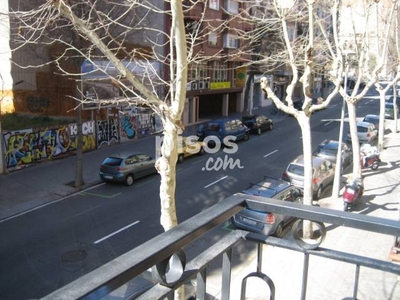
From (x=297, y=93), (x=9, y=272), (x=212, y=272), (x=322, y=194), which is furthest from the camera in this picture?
(x=297, y=93)

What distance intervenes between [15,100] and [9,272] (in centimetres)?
1809

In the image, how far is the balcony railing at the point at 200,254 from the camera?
141cm

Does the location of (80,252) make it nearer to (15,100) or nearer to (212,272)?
(212,272)

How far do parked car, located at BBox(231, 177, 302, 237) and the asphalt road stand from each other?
8.88 feet

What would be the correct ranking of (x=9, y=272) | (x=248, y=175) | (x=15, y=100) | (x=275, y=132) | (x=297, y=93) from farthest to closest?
(x=297, y=93) < (x=275, y=132) < (x=15, y=100) < (x=248, y=175) < (x=9, y=272)

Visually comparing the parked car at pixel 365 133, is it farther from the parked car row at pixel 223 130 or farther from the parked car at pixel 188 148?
the parked car at pixel 188 148

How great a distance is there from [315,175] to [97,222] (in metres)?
9.14

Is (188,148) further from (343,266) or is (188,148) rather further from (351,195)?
(343,266)

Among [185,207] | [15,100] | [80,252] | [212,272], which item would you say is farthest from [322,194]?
[15,100]

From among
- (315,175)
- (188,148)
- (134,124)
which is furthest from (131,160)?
(134,124)

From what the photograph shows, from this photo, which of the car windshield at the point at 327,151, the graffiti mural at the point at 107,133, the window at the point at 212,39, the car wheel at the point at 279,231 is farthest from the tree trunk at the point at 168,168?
the window at the point at 212,39

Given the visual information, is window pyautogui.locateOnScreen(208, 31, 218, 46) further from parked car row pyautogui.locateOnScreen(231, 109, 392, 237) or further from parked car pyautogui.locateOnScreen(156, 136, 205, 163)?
parked car row pyautogui.locateOnScreen(231, 109, 392, 237)

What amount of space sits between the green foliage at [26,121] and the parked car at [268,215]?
14.3 m

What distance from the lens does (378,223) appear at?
206 centimetres
